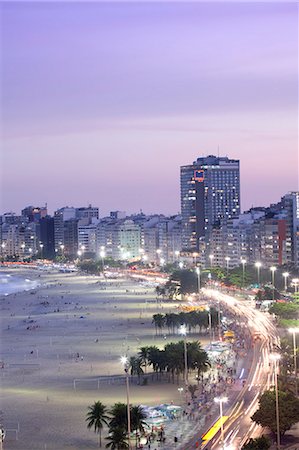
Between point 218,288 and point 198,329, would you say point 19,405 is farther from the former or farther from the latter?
Result: point 218,288

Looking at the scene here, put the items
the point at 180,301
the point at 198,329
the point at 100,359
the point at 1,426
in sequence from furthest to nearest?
the point at 180,301, the point at 198,329, the point at 100,359, the point at 1,426

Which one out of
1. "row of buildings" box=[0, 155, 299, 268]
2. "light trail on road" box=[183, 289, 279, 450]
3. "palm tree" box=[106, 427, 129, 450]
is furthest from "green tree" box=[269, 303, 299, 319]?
"row of buildings" box=[0, 155, 299, 268]

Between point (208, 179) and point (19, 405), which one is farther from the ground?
point (208, 179)

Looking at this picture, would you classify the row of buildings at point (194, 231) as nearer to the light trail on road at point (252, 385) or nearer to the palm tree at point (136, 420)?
the light trail on road at point (252, 385)

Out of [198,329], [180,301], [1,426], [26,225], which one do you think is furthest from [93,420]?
[26,225]

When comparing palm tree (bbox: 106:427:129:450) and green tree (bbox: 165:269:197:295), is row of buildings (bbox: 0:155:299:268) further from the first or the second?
palm tree (bbox: 106:427:129:450)

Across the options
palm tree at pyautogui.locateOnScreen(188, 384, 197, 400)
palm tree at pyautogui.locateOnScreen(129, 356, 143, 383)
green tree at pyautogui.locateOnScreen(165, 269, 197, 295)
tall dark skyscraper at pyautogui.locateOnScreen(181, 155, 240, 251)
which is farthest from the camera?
tall dark skyscraper at pyautogui.locateOnScreen(181, 155, 240, 251)

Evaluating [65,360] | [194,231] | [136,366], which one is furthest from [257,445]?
[194,231]
